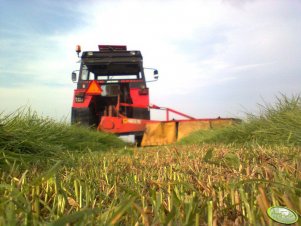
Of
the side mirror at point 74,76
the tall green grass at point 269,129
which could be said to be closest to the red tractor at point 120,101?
the side mirror at point 74,76

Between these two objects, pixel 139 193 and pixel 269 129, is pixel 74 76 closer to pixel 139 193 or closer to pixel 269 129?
pixel 269 129

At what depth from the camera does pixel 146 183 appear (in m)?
1.88

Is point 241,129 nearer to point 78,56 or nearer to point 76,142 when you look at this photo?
point 76,142

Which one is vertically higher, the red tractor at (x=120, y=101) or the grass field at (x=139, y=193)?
the red tractor at (x=120, y=101)

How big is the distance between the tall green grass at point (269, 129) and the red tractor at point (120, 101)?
1.24 metres

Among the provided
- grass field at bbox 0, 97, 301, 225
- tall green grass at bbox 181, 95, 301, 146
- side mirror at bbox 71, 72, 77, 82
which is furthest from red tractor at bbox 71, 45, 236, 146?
grass field at bbox 0, 97, 301, 225

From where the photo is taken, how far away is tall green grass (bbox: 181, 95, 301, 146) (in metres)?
4.88

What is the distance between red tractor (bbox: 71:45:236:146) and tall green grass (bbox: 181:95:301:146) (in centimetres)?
124

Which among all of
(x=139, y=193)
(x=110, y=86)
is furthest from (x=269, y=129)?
(x=110, y=86)

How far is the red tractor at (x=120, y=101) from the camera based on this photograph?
9.39 meters

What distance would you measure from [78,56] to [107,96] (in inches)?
48.8

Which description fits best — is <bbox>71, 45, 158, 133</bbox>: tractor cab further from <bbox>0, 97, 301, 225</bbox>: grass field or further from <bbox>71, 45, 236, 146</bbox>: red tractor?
<bbox>0, 97, 301, 225</bbox>: grass field

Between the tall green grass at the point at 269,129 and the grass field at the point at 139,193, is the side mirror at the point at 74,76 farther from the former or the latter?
the grass field at the point at 139,193

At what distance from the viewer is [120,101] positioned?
424 inches
